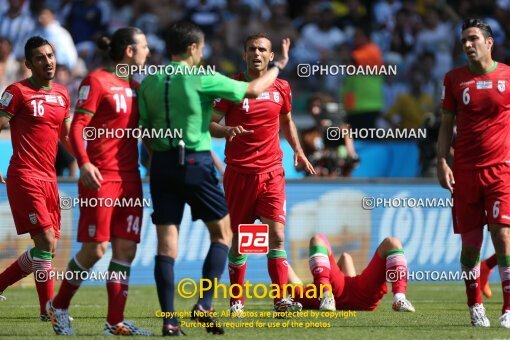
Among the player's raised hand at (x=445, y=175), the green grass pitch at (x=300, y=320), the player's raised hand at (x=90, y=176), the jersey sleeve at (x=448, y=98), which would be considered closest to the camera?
the player's raised hand at (x=90, y=176)

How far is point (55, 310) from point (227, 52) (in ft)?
39.8

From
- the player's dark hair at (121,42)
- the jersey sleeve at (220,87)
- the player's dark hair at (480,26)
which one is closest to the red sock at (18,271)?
the player's dark hair at (121,42)

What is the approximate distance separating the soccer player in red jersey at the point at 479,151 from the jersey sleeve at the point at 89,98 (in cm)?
318

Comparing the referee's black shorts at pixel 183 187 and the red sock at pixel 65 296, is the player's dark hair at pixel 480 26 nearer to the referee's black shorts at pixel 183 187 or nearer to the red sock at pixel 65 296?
the referee's black shorts at pixel 183 187

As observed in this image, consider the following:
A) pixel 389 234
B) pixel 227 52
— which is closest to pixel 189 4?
pixel 227 52

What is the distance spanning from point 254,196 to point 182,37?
2988 millimetres

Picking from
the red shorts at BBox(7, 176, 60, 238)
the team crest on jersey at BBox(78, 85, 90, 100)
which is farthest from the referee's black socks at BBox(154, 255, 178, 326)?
the red shorts at BBox(7, 176, 60, 238)

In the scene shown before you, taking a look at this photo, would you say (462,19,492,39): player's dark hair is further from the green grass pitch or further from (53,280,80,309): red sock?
(53,280,80,309): red sock

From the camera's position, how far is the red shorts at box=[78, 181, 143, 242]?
31.2 ft

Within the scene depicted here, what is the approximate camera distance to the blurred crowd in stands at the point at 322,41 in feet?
64.2

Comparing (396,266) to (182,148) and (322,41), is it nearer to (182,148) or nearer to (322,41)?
(182,148)

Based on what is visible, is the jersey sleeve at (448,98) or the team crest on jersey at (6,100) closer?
the jersey sleeve at (448,98)

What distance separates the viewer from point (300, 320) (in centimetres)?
1091

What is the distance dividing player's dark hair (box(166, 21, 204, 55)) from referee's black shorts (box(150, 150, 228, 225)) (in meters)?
0.83
